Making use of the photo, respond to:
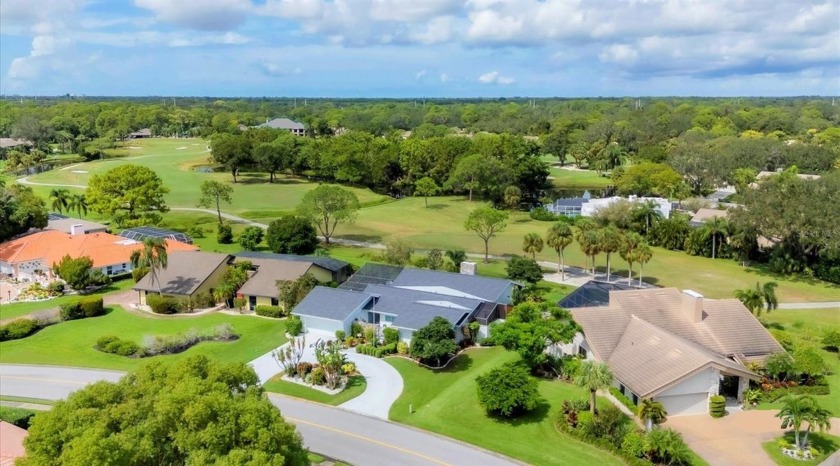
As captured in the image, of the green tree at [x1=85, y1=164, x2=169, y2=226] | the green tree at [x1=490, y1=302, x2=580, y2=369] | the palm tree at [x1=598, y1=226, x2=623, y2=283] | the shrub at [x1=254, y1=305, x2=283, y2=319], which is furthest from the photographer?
the green tree at [x1=85, y1=164, x2=169, y2=226]

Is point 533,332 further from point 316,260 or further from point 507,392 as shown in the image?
point 316,260

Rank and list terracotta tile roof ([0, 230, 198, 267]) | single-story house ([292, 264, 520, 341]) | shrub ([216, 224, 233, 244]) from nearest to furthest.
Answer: single-story house ([292, 264, 520, 341]) < terracotta tile roof ([0, 230, 198, 267]) < shrub ([216, 224, 233, 244])

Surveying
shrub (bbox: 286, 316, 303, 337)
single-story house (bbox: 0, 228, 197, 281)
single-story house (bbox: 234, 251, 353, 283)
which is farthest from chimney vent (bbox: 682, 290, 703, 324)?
single-story house (bbox: 0, 228, 197, 281)

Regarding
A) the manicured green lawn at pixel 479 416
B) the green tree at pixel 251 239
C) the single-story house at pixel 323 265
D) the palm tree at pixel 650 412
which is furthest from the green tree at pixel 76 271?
the palm tree at pixel 650 412

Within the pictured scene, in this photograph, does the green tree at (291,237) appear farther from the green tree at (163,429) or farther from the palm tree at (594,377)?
the green tree at (163,429)

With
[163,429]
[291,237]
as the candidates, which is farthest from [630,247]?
[163,429]

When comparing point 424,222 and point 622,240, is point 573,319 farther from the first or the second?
point 424,222

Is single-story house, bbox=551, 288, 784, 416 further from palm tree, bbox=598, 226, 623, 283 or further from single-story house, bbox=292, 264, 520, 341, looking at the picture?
palm tree, bbox=598, 226, 623, 283
